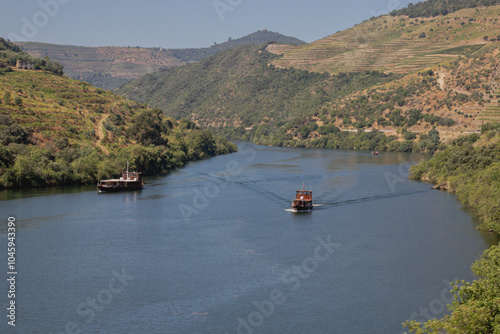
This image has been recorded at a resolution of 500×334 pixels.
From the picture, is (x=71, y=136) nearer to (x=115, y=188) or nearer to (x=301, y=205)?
(x=115, y=188)

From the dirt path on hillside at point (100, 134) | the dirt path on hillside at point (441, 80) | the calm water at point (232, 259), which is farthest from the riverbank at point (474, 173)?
the dirt path on hillside at point (441, 80)

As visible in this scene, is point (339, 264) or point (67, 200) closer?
point (339, 264)

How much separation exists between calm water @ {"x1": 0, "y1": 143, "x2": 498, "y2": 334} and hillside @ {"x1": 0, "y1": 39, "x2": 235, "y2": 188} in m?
5.13

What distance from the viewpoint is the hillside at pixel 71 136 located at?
8300 cm

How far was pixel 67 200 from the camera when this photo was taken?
240 ft

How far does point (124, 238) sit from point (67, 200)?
20.3 metres

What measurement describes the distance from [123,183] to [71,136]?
20.2m

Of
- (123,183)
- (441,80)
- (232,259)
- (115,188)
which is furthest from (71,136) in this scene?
(441,80)

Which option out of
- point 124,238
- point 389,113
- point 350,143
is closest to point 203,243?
point 124,238

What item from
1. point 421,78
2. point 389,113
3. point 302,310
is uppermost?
point 421,78

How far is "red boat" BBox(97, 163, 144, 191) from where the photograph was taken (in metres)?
83.8

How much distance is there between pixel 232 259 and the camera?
4984 cm

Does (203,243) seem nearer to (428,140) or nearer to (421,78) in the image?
(428,140)

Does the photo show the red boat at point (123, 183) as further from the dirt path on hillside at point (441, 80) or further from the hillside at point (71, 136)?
the dirt path on hillside at point (441, 80)
